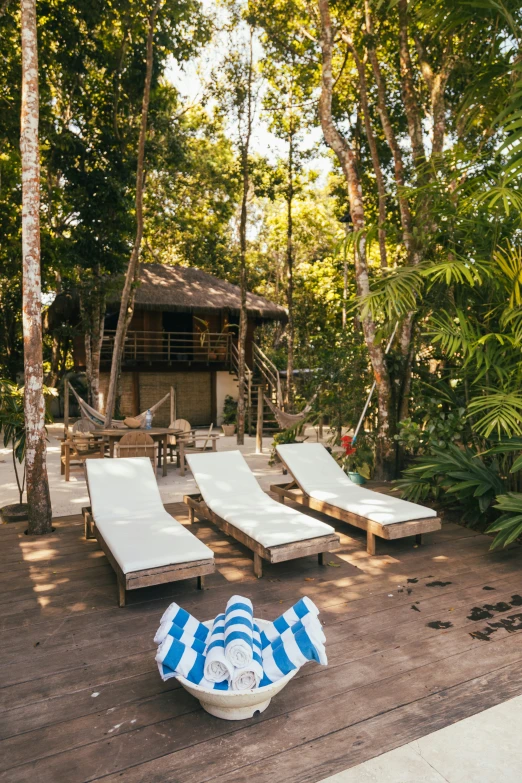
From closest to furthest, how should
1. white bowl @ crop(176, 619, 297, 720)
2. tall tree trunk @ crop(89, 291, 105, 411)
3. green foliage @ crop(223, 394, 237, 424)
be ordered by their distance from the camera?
white bowl @ crop(176, 619, 297, 720) → tall tree trunk @ crop(89, 291, 105, 411) → green foliage @ crop(223, 394, 237, 424)

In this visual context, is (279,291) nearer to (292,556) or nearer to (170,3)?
(170,3)

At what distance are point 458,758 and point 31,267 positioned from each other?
171 inches

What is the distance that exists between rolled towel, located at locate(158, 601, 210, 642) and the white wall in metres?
13.5

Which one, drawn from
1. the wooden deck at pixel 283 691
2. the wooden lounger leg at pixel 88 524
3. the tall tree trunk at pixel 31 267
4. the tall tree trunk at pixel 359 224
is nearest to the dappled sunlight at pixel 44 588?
the wooden deck at pixel 283 691

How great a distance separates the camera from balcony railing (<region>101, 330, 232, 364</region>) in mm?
14860

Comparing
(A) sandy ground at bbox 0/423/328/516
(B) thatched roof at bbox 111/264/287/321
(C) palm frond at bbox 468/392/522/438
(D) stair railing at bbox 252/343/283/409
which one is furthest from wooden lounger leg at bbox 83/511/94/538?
(B) thatched roof at bbox 111/264/287/321

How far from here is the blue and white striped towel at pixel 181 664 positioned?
2.22 meters

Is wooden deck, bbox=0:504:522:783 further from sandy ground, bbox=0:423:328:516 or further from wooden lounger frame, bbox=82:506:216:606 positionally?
sandy ground, bbox=0:423:328:516

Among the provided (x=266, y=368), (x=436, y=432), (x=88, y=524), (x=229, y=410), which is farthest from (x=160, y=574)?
(x=266, y=368)

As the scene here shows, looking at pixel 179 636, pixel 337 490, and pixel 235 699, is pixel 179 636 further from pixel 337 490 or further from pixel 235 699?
pixel 337 490

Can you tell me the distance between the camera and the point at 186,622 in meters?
2.51

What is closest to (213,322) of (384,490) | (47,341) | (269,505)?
(47,341)

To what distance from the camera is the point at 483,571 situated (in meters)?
3.90

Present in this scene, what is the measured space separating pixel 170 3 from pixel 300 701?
11470 mm
